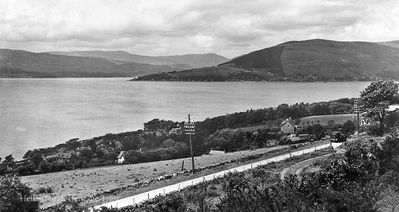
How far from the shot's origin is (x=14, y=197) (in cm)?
1859

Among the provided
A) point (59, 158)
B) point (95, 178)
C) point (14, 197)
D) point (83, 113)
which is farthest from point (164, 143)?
point (83, 113)

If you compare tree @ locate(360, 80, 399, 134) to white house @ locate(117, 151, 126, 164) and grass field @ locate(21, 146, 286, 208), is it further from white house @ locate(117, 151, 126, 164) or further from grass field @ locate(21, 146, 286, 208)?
white house @ locate(117, 151, 126, 164)

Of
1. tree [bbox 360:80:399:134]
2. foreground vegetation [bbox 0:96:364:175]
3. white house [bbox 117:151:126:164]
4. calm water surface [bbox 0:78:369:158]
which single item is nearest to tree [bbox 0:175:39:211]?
foreground vegetation [bbox 0:96:364:175]

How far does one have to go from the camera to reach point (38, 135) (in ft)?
286

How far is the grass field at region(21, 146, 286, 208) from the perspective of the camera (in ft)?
114

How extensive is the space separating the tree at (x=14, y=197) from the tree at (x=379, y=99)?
33671 mm

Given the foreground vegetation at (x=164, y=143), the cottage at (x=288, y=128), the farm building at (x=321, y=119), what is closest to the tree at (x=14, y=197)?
the foreground vegetation at (x=164, y=143)

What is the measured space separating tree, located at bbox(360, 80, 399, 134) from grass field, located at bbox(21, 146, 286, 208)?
14.8m

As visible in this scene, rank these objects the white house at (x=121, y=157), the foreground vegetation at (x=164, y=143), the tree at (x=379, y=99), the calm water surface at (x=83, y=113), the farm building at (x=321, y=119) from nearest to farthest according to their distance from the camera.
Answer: the tree at (x=379, y=99) < the foreground vegetation at (x=164, y=143) < the white house at (x=121, y=157) < the farm building at (x=321, y=119) < the calm water surface at (x=83, y=113)

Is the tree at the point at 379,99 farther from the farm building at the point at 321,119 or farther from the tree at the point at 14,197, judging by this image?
the tree at the point at 14,197

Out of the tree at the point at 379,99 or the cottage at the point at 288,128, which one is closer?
the tree at the point at 379,99

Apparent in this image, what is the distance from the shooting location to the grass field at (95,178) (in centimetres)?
3488

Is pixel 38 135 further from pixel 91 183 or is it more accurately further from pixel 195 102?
pixel 195 102

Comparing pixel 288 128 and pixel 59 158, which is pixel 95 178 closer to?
pixel 59 158
